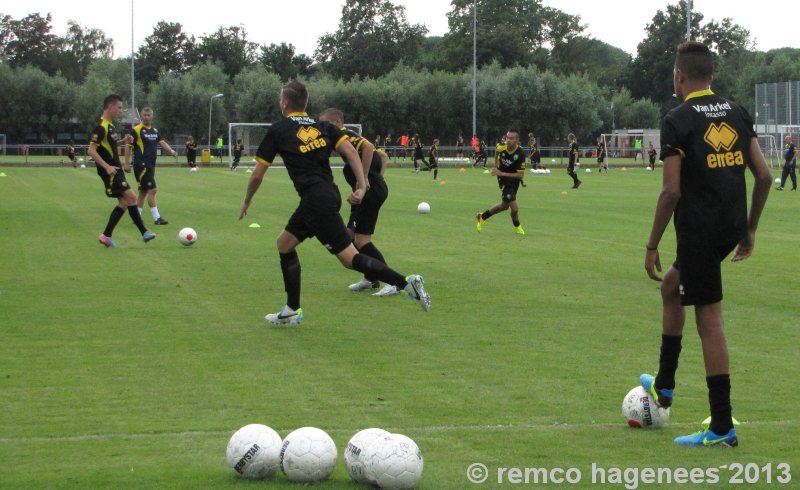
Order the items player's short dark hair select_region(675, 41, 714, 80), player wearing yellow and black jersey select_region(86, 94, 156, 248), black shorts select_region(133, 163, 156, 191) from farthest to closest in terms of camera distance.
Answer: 1. black shorts select_region(133, 163, 156, 191)
2. player wearing yellow and black jersey select_region(86, 94, 156, 248)
3. player's short dark hair select_region(675, 41, 714, 80)

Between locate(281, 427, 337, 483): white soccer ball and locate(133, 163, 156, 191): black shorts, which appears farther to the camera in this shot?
locate(133, 163, 156, 191): black shorts

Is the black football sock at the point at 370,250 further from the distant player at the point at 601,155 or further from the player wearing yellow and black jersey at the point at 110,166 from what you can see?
the distant player at the point at 601,155

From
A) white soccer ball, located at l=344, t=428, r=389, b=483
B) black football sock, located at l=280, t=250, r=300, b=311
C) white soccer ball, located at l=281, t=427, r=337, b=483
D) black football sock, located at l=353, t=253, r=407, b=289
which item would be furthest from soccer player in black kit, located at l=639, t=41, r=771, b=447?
black football sock, located at l=280, t=250, r=300, b=311

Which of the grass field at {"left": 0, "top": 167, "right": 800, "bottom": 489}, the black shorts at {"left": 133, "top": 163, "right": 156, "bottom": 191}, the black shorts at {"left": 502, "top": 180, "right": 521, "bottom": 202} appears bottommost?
the grass field at {"left": 0, "top": 167, "right": 800, "bottom": 489}

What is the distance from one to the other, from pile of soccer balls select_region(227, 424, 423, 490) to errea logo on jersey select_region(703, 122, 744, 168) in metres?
2.21

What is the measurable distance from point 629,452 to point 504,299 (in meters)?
5.85

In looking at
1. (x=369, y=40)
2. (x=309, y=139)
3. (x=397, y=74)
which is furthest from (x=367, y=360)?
(x=369, y=40)

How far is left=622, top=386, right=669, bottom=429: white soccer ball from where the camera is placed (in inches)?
247

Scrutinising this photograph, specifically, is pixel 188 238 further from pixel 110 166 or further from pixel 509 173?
pixel 509 173

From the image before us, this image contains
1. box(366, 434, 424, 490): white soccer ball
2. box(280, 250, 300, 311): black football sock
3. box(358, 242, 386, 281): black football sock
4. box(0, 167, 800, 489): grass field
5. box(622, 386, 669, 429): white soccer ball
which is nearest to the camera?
box(366, 434, 424, 490): white soccer ball

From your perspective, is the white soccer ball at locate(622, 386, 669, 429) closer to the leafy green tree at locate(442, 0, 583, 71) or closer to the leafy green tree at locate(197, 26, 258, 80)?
the leafy green tree at locate(442, 0, 583, 71)

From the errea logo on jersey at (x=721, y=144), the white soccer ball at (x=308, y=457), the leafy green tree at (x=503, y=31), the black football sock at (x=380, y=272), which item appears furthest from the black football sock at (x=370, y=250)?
the leafy green tree at (x=503, y=31)

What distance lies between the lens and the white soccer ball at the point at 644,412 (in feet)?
20.6

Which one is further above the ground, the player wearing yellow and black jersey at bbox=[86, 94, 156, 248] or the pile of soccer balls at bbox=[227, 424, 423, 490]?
the player wearing yellow and black jersey at bbox=[86, 94, 156, 248]
